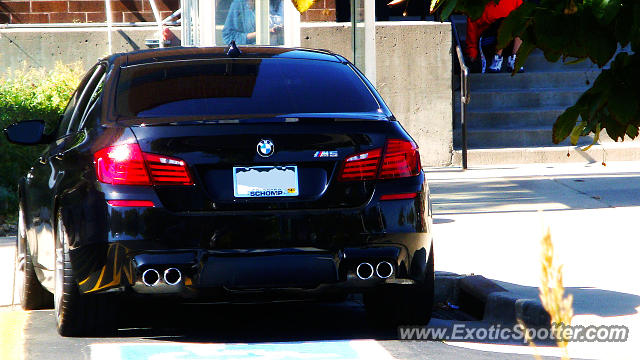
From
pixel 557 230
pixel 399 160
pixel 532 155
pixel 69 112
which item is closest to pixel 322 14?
pixel 532 155

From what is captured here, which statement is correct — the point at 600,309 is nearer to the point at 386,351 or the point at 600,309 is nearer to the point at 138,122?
the point at 386,351

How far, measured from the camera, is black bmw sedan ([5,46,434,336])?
5328 millimetres

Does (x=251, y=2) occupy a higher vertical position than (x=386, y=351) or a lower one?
higher

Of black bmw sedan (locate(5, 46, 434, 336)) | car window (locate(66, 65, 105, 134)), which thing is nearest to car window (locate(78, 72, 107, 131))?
car window (locate(66, 65, 105, 134))

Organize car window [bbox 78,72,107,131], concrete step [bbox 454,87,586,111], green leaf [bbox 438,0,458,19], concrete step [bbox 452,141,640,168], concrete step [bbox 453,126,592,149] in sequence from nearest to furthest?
green leaf [bbox 438,0,458,19], car window [bbox 78,72,107,131], concrete step [bbox 452,141,640,168], concrete step [bbox 453,126,592,149], concrete step [bbox 454,87,586,111]

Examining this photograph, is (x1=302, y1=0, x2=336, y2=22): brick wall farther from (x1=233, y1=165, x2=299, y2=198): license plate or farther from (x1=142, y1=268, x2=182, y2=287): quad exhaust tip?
(x1=142, y1=268, x2=182, y2=287): quad exhaust tip

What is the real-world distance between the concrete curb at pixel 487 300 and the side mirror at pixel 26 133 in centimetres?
260

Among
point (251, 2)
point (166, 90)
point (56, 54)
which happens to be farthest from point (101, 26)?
point (166, 90)

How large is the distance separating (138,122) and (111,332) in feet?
3.69

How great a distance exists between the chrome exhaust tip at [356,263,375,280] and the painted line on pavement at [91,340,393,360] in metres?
0.37

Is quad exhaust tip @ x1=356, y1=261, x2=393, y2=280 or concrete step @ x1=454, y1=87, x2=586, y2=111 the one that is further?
concrete step @ x1=454, y1=87, x2=586, y2=111

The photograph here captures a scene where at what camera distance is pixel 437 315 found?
22.7 feet

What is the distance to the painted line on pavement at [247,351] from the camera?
5.43 metres

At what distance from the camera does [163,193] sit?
5344 mm
